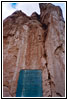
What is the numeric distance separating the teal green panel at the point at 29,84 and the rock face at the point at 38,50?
1.22 ft

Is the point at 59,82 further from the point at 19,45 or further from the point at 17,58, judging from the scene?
the point at 19,45

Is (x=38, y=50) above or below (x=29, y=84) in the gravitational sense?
above

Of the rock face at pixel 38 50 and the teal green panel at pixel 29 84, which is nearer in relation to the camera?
the teal green panel at pixel 29 84

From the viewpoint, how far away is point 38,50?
13.0 m

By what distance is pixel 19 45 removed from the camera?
43.9ft

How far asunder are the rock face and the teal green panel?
371 mm

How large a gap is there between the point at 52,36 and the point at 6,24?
6381mm

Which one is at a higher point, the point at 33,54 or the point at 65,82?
the point at 33,54

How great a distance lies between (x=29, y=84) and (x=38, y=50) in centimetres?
383

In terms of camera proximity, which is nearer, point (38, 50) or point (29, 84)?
point (29, 84)

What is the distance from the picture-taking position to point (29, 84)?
1048cm

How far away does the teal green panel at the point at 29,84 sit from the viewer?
396 inches

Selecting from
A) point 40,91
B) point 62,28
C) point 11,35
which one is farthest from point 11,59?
point 62,28

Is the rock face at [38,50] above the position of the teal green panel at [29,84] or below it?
above
